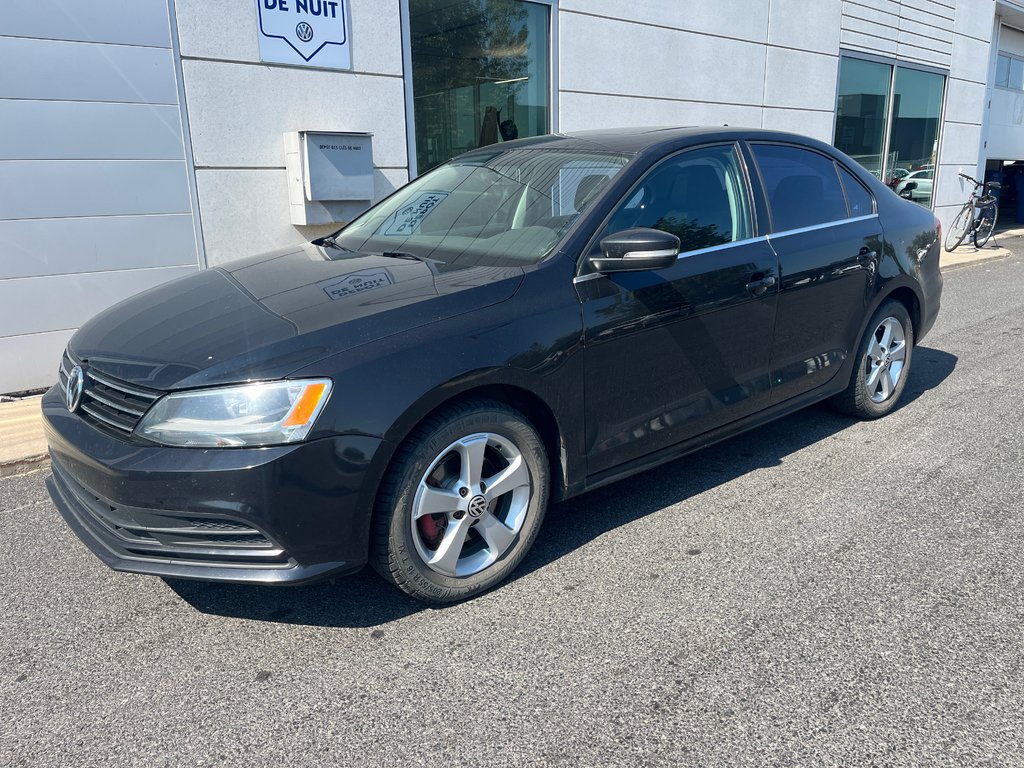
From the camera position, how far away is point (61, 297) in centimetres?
590

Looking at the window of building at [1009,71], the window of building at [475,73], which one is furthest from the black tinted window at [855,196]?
the window of building at [1009,71]

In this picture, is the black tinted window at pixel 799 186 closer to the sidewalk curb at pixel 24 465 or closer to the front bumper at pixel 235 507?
the front bumper at pixel 235 507

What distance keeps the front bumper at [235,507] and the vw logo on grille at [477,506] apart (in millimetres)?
407

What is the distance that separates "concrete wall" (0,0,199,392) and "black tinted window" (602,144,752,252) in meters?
4.16

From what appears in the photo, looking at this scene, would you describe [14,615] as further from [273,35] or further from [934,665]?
[273,35]

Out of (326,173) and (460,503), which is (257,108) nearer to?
(326,173)

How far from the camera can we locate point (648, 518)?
12.2 feet

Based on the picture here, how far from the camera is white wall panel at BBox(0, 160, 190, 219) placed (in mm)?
5617

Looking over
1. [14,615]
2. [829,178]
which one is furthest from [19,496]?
[829,178]

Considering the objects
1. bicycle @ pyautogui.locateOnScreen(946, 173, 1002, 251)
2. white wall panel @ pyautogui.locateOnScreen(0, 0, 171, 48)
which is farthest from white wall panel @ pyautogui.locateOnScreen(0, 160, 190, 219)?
bicycle @ pyautogui.locateOnScreen(946, 173, 1002, 251)

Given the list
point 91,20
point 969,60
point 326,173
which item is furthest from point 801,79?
point 91,20

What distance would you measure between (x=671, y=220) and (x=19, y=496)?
350cm

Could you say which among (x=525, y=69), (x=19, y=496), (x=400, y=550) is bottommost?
(x=19, y=496)

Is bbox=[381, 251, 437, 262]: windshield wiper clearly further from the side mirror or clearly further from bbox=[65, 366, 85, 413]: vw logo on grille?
bbox=[65, 366, 85, 413]: vw logo on grille
